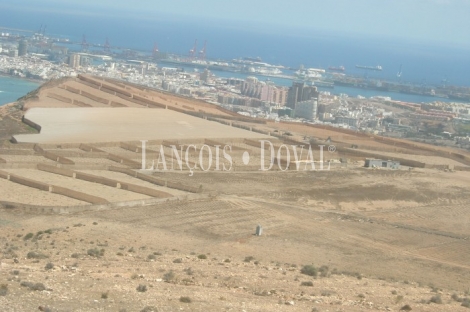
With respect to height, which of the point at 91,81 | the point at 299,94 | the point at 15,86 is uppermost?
the point at 91,81

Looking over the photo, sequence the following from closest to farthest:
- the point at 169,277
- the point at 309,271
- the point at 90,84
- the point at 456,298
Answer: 1. the point at 169,277
2. the point at 456,298
3. the point at 309,271
4. the point at 90,84

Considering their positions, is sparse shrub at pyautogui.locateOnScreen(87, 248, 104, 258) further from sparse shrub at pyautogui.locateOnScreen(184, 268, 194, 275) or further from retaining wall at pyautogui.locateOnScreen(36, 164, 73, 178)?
retaining wall at pyautogui.locateOnScreen(36, 164, 73, 178)

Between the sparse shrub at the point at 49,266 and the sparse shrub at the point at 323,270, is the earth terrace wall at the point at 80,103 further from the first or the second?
the sparse shrub at the point at 49,266

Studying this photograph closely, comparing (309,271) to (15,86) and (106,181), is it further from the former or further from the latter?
(15,86)

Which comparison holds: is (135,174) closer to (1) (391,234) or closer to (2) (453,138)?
(1) (391,234)

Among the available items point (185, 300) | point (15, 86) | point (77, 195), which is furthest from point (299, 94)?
point (185, 300)

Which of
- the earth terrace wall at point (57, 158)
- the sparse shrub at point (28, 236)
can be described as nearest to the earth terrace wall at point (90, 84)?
the earth terrace wall at point (57, 158)
